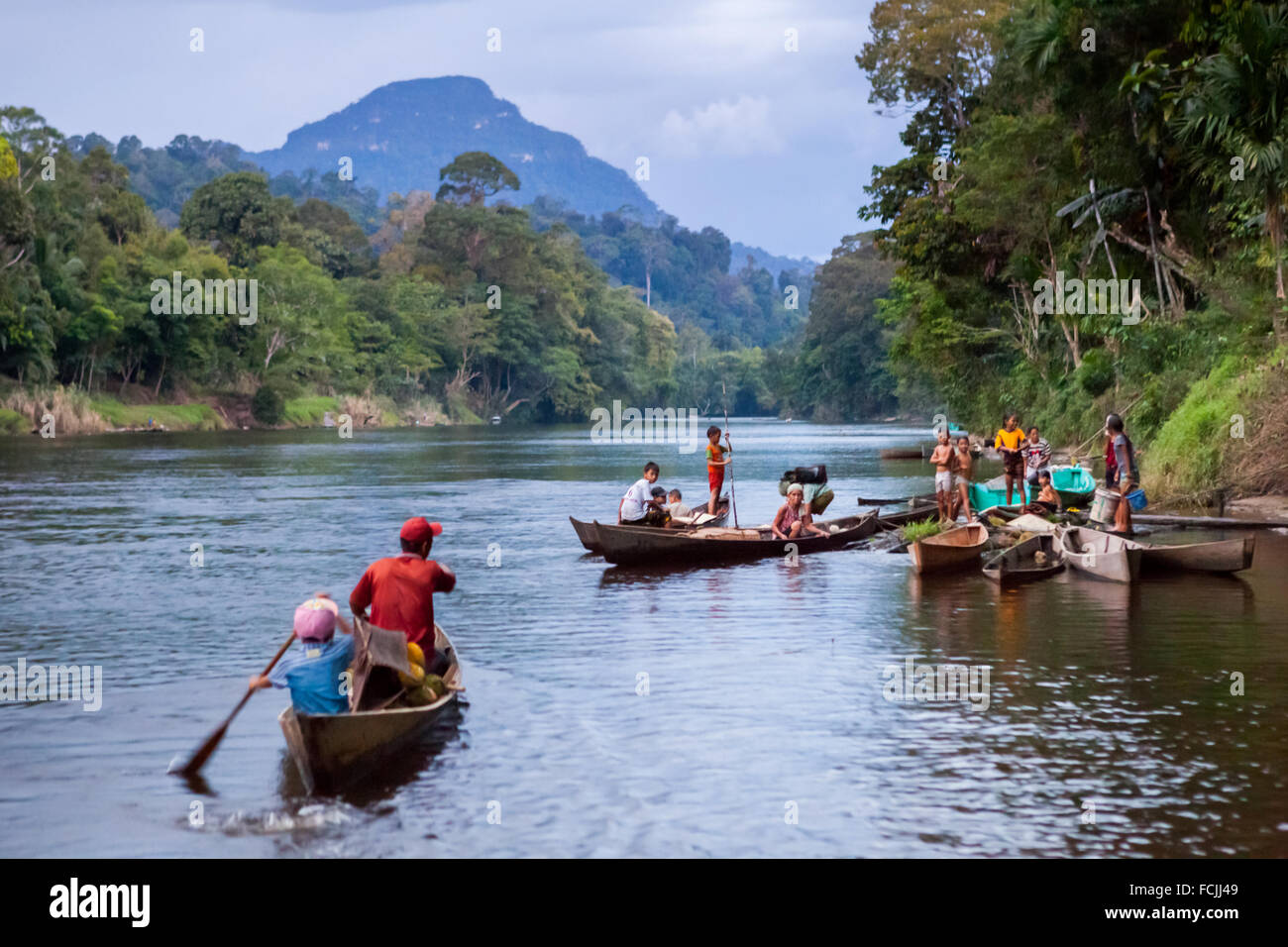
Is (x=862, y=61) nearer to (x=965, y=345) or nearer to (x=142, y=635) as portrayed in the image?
(x=965, y=345)

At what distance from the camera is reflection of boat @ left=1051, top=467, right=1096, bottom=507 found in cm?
2520

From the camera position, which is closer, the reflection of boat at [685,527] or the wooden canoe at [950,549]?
the wooden canoe at [950,549]

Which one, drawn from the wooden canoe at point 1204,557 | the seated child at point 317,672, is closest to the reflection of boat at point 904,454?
the wooden canoe at point 1204,557

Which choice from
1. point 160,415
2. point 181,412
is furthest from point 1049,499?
point 181,412

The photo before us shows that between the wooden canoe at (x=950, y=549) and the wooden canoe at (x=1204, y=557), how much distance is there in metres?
2.30

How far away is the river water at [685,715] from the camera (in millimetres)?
8195

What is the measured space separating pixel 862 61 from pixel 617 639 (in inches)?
1677

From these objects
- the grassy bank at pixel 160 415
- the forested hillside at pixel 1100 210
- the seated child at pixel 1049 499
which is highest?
the forested hillside at pixel 1100 210

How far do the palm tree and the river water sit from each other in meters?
6.38

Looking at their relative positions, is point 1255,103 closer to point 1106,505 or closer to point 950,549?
point 1106,505

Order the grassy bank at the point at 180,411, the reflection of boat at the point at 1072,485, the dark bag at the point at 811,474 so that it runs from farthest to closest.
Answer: the grassy bank at the point at 180,411 → the reflection of boat at the point at 1072,485 → the dark bag at the point at 811,474

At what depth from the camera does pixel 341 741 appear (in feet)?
28.7

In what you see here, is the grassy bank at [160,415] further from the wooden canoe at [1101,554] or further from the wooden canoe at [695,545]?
the wooden canoe at [1101,554]
